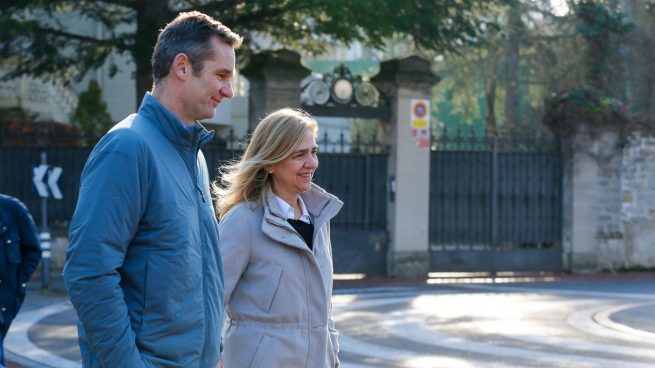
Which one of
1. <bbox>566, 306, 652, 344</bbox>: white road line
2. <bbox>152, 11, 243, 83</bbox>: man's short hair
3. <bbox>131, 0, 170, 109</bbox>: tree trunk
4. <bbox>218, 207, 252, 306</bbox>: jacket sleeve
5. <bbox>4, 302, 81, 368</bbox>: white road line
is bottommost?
<bbox>4, 302, 81, 368</bbox>: white road line

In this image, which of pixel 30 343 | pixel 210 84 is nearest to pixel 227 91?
pixel 210 84

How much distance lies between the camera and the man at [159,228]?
304 centimetres

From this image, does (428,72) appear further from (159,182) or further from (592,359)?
(159,182)

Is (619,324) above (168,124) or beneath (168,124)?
beneath

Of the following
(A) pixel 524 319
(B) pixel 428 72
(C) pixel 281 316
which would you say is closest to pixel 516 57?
(B) pixel 428 72

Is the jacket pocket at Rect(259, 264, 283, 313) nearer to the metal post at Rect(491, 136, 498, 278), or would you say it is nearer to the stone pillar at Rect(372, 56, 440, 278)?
the stone pillar at Rect(372, 56, 440, 278)

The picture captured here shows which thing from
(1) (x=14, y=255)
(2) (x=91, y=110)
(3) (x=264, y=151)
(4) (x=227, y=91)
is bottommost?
(1) (x=14, y=255)

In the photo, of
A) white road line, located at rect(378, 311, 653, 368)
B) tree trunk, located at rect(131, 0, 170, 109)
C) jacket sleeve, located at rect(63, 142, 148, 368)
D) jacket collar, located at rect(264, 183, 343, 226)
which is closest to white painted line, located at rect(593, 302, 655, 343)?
white road line, located at rect(378, 311, 653, 368)

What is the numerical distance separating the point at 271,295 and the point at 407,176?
46.2 feet

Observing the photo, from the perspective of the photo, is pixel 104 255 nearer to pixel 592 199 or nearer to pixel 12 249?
pixel 12 249

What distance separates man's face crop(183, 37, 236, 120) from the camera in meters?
3.40

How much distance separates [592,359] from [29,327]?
5.98 meters

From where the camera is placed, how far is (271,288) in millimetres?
4289

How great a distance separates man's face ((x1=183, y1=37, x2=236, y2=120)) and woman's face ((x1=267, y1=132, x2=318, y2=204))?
99cm
